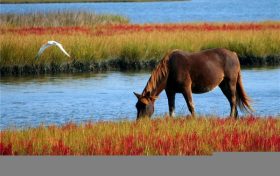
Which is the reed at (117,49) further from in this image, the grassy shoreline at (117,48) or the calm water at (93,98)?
the calm water at (93,98)

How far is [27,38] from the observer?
26.0 meters

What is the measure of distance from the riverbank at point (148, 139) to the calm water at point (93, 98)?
11.9 feet

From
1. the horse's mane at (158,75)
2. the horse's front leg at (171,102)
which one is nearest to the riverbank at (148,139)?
the horse's mane at (158,75)

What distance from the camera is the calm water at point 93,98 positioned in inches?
605

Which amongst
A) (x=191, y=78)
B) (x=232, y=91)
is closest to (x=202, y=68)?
(x=191, y=78)

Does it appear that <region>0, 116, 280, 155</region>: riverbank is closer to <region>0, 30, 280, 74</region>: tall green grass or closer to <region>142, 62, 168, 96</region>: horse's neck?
<region>142, 62, 168, 96</region>: horse's neck

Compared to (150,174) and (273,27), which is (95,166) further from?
(273,27)

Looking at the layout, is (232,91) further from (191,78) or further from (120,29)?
(120,29)

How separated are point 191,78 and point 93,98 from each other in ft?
21.6

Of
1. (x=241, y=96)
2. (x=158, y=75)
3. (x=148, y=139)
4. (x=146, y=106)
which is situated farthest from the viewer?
(x=241, y=96)

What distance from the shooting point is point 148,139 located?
31.4ft

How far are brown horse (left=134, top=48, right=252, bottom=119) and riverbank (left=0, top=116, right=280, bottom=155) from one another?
0.86 m

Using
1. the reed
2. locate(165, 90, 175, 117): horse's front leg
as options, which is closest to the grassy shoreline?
the reed

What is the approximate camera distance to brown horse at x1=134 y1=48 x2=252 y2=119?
11.6 meters
